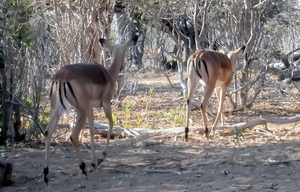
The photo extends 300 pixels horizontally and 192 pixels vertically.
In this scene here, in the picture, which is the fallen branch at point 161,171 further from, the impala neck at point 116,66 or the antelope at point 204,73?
the antelope at point 204,73

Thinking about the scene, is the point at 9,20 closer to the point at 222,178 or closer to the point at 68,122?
the point at 68,122

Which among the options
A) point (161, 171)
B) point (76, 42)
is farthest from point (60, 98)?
point (76, 42)

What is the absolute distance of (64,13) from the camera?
10203 mm

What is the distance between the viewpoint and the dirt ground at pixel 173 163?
5766mm

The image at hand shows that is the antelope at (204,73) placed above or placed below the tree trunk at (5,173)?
above

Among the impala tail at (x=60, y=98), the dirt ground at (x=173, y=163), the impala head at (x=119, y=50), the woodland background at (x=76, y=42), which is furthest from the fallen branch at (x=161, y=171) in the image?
the woodland background at (x=76, y=42)

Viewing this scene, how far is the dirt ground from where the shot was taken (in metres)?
5.77

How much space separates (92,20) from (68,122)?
5.85ft

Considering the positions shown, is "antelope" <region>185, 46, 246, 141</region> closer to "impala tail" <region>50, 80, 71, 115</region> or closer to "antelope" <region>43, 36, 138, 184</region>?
A: "antelope" <region>43, 36, 138, 184</region>

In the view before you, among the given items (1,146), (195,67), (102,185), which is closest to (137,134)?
(195,67)

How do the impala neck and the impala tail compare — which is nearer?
the impala tail

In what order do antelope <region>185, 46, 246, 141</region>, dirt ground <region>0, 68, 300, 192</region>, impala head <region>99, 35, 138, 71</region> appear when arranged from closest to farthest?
dirt ground <region>0, 68, 300, 192</region>
impala head <region>99, 35, 138, 71</region>
antelope <region>185, 46, 246, 141</region>

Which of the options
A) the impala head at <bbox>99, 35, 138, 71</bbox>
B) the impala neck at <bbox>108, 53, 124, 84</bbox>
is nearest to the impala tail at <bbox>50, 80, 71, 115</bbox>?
the impala neck at <bbox>108, 53, 124, 84</bbox>

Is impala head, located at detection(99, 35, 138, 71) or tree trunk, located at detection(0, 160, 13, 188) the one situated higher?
impala head, located at detection(99, 35, 138, 71)
